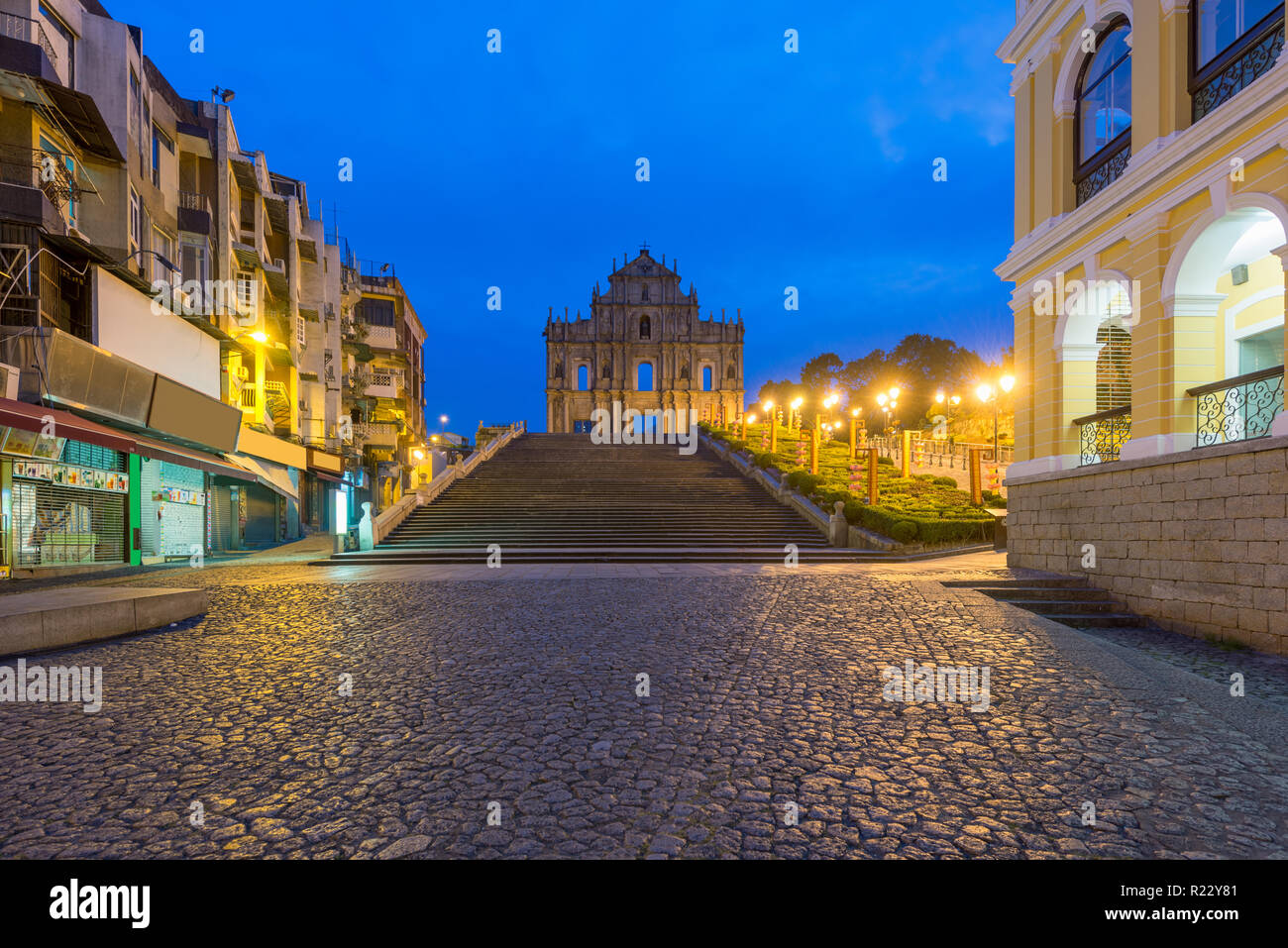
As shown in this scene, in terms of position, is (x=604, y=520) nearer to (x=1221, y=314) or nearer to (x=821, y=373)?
(x=1221, y=314)

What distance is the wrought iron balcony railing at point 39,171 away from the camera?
13.4 m

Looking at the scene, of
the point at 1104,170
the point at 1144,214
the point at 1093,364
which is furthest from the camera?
the point at 1093,364

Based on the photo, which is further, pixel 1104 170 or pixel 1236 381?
pixel 1104 170

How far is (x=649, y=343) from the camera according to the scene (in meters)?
75.1

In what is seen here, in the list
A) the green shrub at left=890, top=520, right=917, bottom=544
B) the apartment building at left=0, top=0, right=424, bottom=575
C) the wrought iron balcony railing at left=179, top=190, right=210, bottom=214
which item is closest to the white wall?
the apartment building at left=0, top=0, right=424, bottom=575

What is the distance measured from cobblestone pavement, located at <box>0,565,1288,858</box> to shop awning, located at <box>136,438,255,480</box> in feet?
29.3

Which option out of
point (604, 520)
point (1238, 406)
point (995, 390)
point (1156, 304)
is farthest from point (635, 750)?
point (995, 390)

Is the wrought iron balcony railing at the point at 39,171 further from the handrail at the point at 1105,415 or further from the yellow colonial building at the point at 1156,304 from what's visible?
the handrail at the point at 1105,415

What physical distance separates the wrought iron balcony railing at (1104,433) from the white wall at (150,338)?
20.1m

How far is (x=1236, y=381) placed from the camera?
8359 mm

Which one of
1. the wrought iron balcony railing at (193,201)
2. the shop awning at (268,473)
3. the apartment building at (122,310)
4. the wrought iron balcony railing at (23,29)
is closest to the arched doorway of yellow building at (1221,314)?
the apartment building at (122,310)

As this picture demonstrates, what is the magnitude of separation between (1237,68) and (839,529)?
12.3m

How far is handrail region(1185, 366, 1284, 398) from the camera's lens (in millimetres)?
7840
